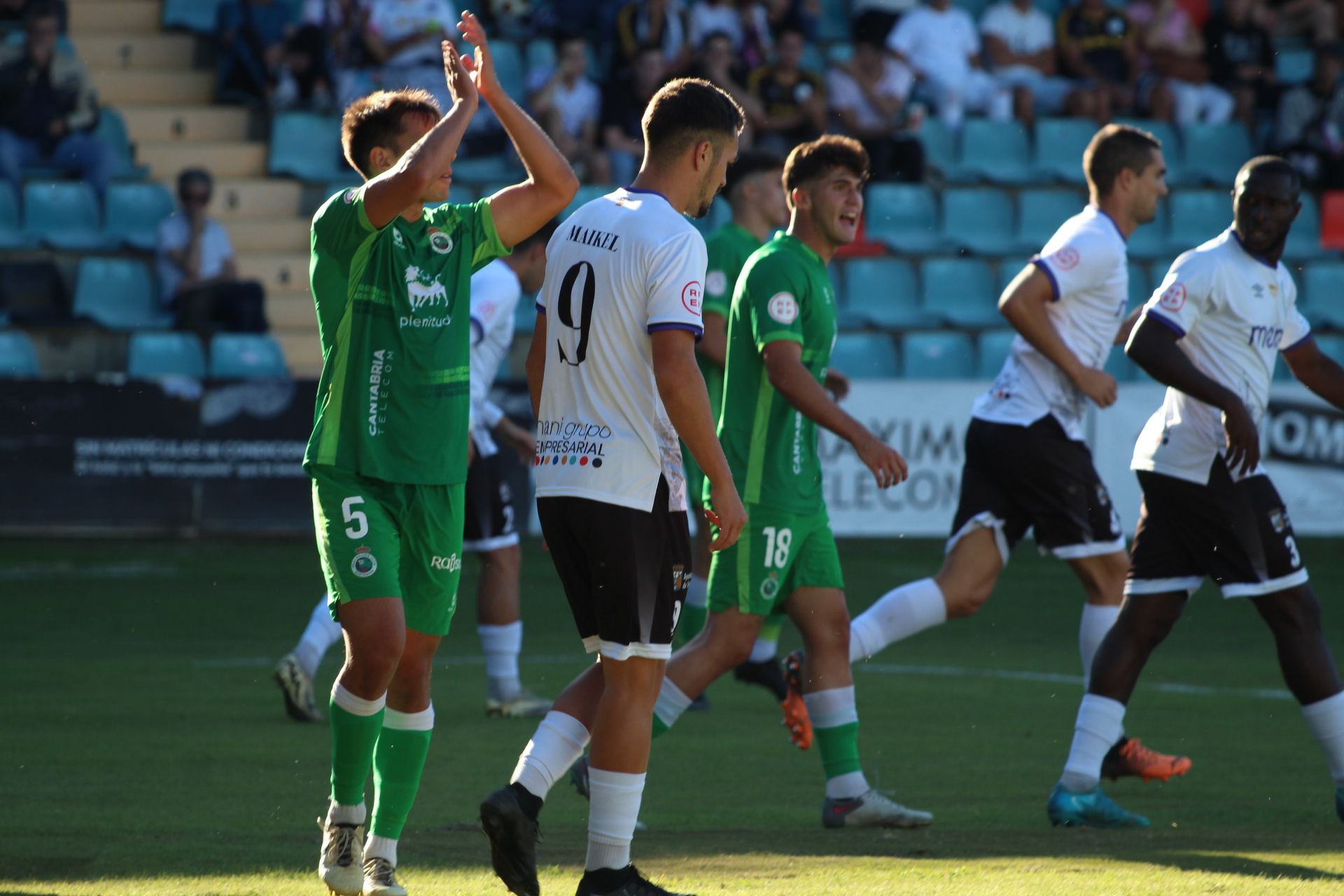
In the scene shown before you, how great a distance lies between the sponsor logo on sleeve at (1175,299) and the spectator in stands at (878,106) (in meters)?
12.3

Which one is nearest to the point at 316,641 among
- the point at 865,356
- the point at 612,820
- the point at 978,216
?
the point at 612,820

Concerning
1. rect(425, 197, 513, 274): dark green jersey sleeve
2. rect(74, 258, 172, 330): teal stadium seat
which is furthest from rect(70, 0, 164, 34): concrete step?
rect(425, 197, 513, 274): dark green jersey sleeve

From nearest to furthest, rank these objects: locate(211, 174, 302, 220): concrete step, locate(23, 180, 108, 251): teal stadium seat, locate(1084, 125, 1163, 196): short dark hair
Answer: locate(1084, 125, 1163, 196): short dark hair → locate(23, 180, 108, 251): teal stadium seat → locate(211, 174, 302, 220): concrete step

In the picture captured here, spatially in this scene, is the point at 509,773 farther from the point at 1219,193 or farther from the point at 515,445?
the point at 1219,193

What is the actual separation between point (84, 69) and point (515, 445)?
10.7 metres

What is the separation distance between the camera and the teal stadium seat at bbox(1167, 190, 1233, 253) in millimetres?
19016

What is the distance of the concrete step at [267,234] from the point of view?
18.0m

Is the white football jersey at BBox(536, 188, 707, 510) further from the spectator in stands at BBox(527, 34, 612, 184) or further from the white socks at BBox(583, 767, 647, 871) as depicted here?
the spectator in stands at BBox(527, 34, 612, 184)

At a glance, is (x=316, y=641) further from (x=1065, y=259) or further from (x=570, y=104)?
(x=570, y=104)

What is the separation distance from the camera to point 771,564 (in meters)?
6.04

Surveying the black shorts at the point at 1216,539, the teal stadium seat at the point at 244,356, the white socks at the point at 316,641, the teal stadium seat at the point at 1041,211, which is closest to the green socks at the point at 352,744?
the black shorts at the point at 1216,539

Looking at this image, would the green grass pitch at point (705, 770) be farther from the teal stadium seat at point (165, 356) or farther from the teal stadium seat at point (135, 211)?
the teal stadium seat at point (135, 211)

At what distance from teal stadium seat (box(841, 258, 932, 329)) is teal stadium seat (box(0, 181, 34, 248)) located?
779 centimetres

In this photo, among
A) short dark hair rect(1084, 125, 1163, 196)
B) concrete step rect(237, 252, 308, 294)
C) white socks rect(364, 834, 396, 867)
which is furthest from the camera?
concrete step rect(237, 252, 308, 294)
